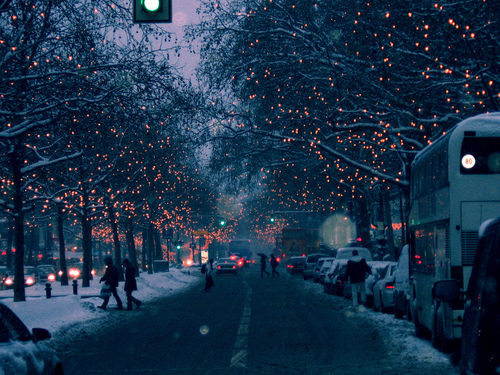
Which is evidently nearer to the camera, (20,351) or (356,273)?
(20,351)

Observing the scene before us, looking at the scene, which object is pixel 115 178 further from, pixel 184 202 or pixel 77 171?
pixel 184 202

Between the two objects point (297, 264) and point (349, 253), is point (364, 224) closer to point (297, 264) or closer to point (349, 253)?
point (349, 253)

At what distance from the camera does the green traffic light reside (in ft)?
32.8

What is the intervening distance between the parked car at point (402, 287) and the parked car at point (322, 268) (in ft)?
64.8

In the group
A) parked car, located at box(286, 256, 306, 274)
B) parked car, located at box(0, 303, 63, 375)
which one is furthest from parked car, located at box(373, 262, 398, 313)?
parked car, located at box(286, 256, 306, 274)

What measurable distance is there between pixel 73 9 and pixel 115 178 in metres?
26.2

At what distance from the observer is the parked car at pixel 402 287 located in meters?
19.7

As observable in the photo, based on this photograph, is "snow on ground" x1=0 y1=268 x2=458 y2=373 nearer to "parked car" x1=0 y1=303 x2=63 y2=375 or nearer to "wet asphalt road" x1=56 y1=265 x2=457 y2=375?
"wet asphalt road" x1=56 y1=265 x2=457 y2=375

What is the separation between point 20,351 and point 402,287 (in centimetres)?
1409

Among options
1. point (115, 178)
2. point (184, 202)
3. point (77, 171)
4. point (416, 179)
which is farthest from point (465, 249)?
point (184, 202)

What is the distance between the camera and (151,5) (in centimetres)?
999

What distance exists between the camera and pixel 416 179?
55.2 ft

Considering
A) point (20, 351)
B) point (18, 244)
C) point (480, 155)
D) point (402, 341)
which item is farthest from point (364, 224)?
point (20, 351)

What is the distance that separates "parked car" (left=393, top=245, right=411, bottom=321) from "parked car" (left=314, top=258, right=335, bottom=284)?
19766 millimetres
